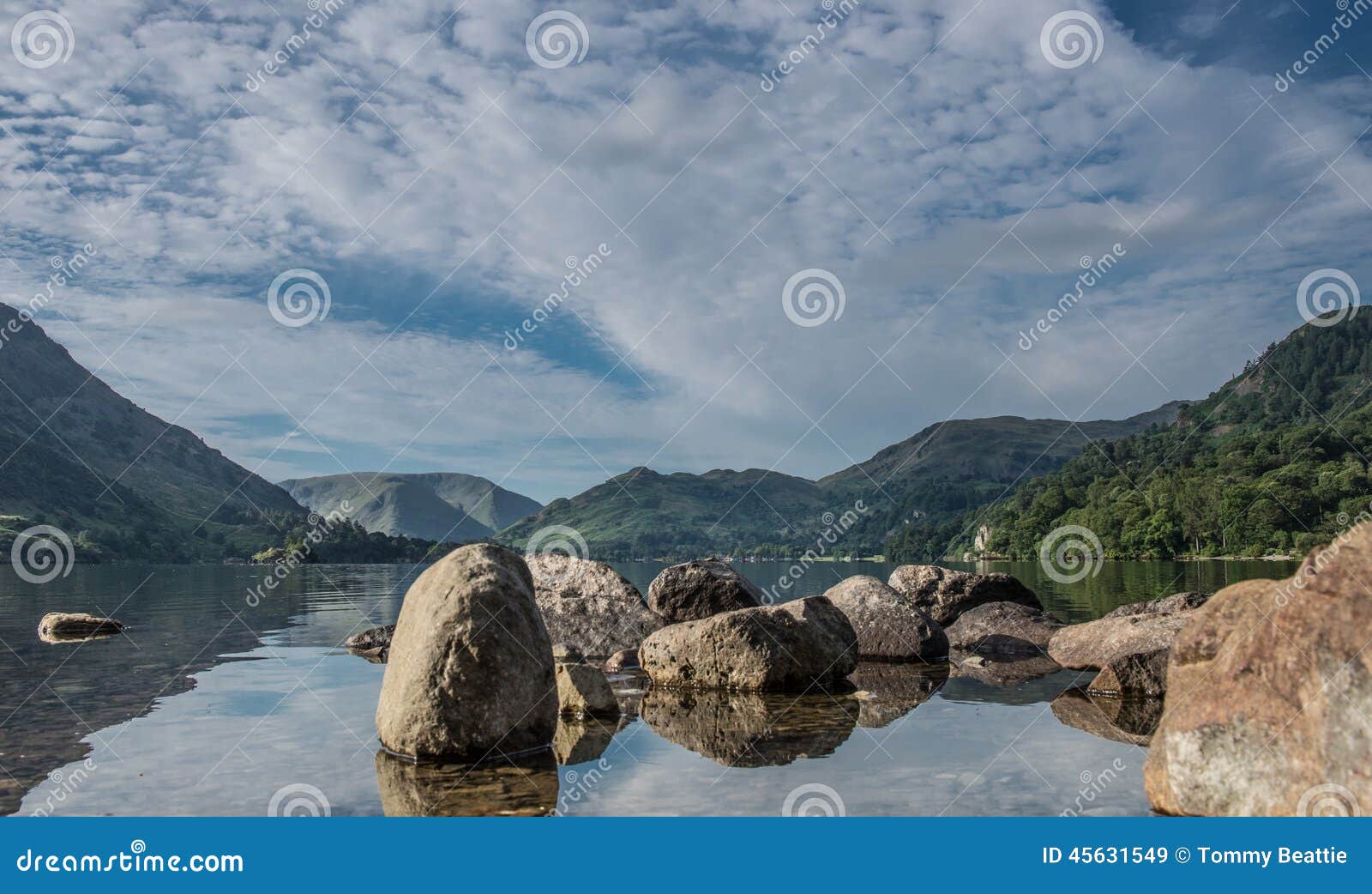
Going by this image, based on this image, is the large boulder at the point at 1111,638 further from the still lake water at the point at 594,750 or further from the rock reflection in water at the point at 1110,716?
the rock reflection in water at the point at 1110,716

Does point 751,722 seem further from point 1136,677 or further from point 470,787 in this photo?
point 1136,677

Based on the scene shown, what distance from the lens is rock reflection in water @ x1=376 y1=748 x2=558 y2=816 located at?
10000 millimetres

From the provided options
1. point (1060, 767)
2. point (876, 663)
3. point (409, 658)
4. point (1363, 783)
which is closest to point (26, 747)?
point (409, 658)

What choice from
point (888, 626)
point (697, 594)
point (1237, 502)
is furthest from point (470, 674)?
point (1237, 502)

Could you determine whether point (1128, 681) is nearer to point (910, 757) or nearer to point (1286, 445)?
point (910, 757)

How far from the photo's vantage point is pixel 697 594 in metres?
25.8

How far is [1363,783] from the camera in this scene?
25.6 ft

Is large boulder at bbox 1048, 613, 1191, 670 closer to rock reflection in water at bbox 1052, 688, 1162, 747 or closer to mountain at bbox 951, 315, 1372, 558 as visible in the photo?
rock reflection in water at bbox 1052, 688, 1162, 747

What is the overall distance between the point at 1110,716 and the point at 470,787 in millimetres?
10313

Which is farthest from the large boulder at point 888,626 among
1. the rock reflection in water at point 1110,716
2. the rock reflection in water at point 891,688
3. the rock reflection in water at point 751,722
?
the rock reflection in water at point 751,722

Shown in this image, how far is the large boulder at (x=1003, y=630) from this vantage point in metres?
23.6

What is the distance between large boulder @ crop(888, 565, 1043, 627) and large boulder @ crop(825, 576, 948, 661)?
5731 mm

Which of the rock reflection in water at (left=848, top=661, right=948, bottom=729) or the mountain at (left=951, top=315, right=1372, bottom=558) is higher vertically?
the mountain at (left=951, top=315, right=1372, bottom=558)

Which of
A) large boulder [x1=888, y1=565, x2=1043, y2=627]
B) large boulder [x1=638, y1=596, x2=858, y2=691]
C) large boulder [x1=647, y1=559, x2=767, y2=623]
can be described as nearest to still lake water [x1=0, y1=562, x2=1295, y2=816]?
large boulder [x1=638, y1=596, x2=858, y2=691]
